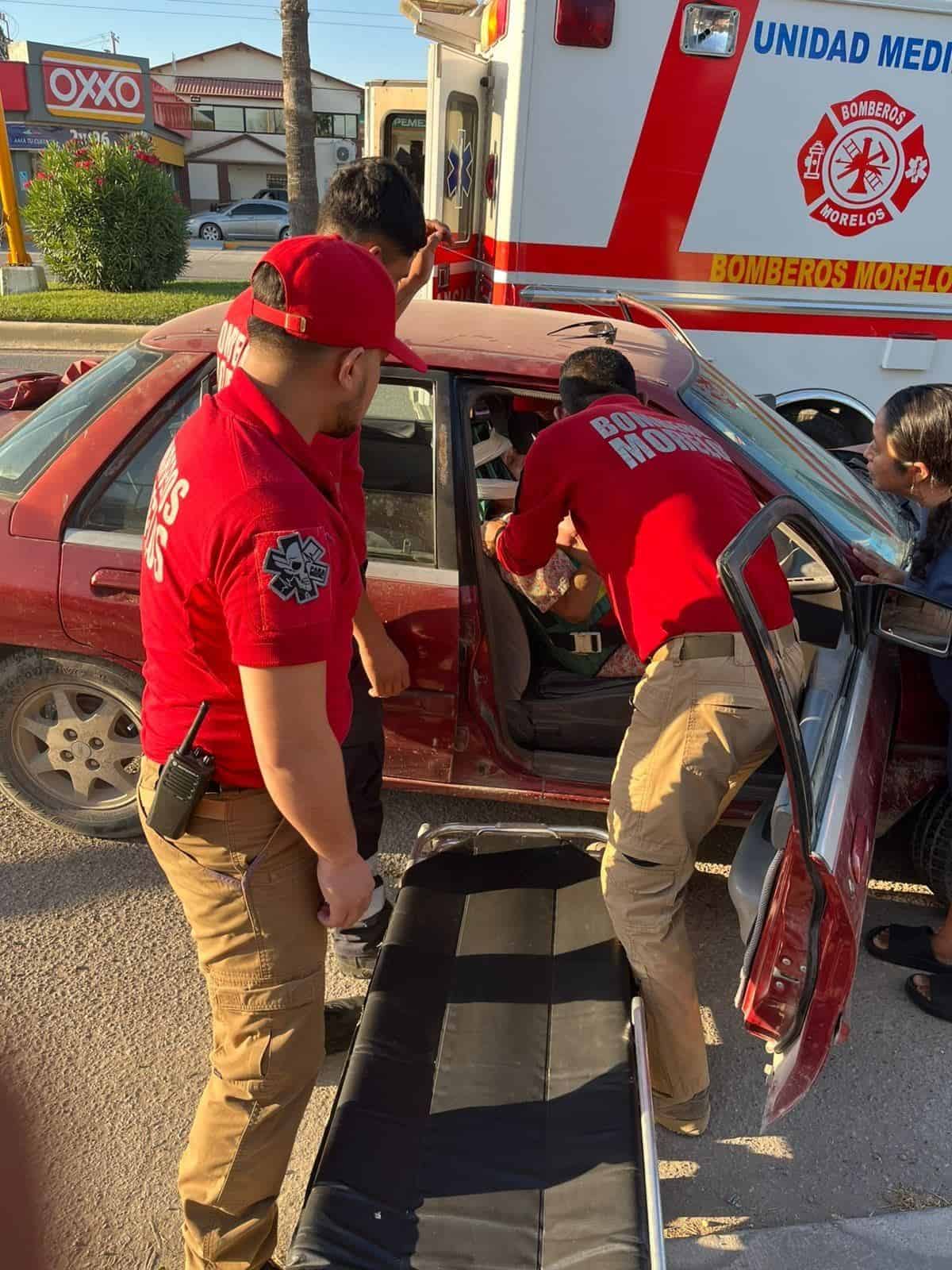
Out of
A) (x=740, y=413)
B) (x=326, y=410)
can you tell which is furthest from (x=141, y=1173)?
(x=740, y=413)

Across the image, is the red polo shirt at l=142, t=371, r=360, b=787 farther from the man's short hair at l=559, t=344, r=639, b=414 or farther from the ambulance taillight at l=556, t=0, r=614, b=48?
the ambulance taillight at l=556, t=0, r=614, b=48

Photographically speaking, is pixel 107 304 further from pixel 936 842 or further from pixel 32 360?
pixel 936 842

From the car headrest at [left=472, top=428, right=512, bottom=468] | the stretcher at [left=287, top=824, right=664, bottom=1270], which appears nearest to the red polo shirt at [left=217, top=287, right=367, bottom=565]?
the stretcher at [left=287, top=824, right=664, bottom=1270]

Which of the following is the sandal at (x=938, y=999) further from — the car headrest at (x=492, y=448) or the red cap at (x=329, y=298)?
the red cap at (x=329, y=298)

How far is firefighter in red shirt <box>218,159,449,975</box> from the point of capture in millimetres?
2152

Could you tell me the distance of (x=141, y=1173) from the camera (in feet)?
6.99

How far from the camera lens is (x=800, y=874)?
184 cm

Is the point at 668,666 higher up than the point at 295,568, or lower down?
lower down

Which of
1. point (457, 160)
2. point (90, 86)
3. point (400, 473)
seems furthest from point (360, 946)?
point (90, 86)

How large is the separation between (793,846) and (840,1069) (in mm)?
1018

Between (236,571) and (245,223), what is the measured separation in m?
29.9

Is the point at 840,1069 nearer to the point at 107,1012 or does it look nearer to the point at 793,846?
the point at 793,846

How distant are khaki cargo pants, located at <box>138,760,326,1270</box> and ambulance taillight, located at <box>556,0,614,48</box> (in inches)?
176

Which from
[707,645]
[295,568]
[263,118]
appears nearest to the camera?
[295,568]
